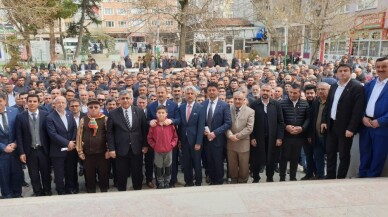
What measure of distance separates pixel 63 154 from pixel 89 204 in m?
1.83

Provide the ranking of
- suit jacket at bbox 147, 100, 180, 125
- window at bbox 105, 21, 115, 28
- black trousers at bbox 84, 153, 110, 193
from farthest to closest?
window at bbox 105, 21, 115, 28, suit jacket at bbox 147, 100, 180, 125, black trousers at bbox 84, 153, 110, 193

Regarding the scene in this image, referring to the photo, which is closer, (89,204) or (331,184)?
(89,204)

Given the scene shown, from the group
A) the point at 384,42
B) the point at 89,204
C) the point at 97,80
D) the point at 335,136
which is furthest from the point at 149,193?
the point at 384,42

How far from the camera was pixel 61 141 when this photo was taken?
5.07 meters

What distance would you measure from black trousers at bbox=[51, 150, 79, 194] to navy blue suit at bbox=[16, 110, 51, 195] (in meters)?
0.18

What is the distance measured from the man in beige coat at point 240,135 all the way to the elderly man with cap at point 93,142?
2044 mm

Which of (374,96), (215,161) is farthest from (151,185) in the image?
(374,96)

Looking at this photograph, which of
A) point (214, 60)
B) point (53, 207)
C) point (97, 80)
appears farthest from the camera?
point (214, 60)

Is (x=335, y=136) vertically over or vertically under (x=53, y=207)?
over

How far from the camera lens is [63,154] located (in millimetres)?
5207

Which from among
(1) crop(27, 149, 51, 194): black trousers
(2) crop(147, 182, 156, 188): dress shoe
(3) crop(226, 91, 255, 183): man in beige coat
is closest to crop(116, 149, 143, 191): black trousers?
(2) crop(147, 182, 156, 188): dress shoe

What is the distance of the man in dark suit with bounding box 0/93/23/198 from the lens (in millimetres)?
4992

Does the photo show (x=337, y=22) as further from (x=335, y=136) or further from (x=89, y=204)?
(x=89, y=204)

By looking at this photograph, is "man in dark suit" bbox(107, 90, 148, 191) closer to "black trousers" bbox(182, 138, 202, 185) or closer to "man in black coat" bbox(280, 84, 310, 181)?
"black trousers" bbox(182, 138, 202, 185)
